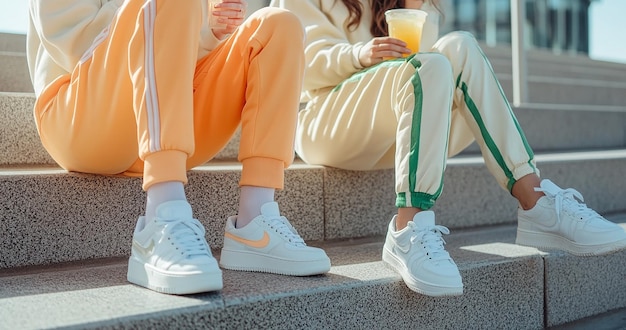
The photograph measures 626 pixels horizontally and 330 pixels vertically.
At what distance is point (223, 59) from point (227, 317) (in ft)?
1.73

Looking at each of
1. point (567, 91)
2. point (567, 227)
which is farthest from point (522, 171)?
point (567, 91)

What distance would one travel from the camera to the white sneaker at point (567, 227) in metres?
1.44

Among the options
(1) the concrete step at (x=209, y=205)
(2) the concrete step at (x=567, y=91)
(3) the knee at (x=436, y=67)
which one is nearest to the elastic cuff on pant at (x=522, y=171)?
(3) the knee at (x=436, y=67)

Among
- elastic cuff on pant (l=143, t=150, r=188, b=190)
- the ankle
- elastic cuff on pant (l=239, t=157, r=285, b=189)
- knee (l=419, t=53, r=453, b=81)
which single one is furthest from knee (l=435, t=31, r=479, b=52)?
elastic cuff on pant (l=143, t=150, r=188, b=190)

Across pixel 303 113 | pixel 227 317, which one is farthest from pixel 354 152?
pixel 227 317

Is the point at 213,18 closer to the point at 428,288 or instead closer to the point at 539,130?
the point at 428,288

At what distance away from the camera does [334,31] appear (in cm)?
182

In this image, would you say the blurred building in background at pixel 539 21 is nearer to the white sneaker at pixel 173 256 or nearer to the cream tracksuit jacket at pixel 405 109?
the cream tracksuit jacket at pixel 405 109

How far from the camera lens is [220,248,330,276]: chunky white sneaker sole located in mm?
1229

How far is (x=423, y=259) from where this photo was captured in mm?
1258

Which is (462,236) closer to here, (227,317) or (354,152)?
(354,152)

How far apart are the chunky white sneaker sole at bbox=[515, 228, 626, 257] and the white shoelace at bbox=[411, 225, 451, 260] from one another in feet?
1.11

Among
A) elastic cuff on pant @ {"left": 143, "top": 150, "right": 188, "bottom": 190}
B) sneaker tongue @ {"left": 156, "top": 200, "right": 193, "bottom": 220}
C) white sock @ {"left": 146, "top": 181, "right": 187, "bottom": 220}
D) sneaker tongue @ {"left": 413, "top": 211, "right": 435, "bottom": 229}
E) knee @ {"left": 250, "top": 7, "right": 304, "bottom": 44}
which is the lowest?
sneaker tongue @ {"left": 413, "top": 211, "right": 435, "bottom": 229}

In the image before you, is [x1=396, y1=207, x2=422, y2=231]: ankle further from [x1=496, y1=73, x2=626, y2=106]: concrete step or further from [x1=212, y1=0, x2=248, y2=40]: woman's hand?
[x1=496, y1=73, x2=626, y2=106]: concrete step
